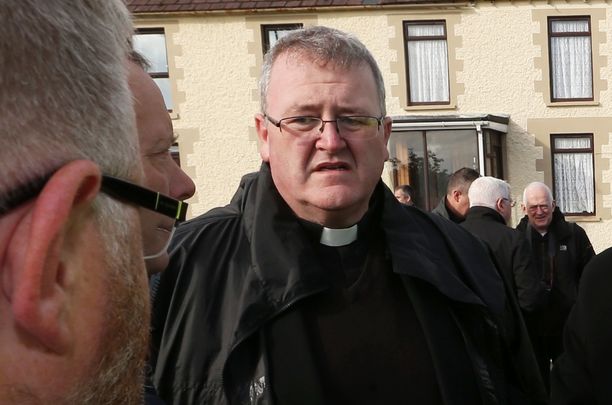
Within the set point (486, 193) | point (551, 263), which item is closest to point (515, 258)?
point (486, 193)

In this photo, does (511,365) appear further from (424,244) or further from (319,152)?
(319,152)

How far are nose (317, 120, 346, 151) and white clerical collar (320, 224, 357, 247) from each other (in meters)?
0.30

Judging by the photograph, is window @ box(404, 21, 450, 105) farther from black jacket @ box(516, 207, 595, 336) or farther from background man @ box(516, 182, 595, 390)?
black jacket @ box(516, 207, 595, 336)

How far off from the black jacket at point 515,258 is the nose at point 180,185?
9.57 feet

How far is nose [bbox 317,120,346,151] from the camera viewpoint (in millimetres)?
1915

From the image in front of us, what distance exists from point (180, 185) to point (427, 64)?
42.9ft

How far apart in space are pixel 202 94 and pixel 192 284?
12.7 m

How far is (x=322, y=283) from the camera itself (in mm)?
1860

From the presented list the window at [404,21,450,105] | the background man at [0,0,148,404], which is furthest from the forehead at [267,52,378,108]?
the window at [404,21,450,105]

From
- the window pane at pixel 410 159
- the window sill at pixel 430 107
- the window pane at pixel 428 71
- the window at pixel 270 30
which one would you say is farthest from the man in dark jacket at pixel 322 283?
the window at pixel 270 30

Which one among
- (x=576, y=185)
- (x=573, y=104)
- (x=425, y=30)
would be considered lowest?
(x=576, y=185)

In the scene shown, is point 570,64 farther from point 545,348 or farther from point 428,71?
point 545,348

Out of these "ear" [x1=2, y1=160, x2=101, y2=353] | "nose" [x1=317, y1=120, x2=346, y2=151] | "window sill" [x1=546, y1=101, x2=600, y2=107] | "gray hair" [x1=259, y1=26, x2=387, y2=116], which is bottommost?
"ear" [x1=2, y1=160, x2=101, y2=353]

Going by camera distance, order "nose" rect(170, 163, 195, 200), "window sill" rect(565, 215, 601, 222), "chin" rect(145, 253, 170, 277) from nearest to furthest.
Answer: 1. "chin" rect(145, 253, 170, 277)
2. "nose" rect(170, 163, 195, 200)
3. "window sill" rect(565, 215, 601, 222)
